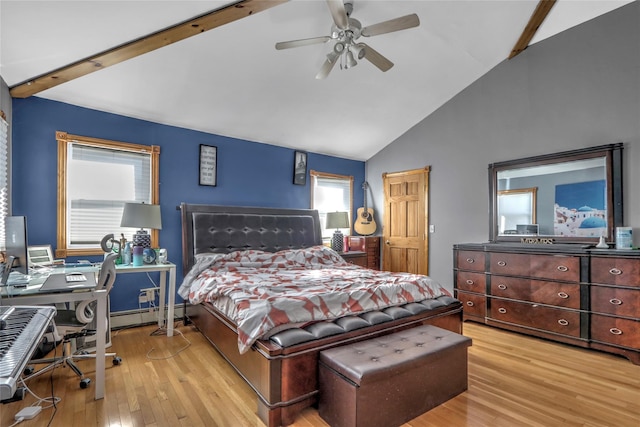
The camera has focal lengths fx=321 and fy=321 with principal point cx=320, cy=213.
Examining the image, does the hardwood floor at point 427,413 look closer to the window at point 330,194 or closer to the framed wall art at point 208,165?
the framed wall art at point 208,165

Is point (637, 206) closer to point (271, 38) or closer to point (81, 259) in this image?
point (271, 38)

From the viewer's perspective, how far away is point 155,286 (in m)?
3.81

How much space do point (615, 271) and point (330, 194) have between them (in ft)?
12.2

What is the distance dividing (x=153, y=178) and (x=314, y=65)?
229 cm

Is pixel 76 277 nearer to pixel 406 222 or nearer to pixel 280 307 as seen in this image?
pixel 280 307

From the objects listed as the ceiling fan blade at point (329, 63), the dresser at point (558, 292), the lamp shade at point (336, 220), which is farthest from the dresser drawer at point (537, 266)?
the ceiling fan blade at point (329, 63)

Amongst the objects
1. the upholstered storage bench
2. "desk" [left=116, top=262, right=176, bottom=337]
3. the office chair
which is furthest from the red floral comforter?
the office chair

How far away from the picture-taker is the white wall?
3182 millimetres

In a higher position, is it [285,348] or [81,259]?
[81,259]

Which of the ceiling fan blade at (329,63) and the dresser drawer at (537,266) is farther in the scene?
the dresser drawer at (537,266)

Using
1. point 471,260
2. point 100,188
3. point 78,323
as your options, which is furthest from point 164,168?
point 471,260

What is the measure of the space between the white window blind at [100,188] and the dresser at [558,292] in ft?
13.0

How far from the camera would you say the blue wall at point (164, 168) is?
3137 millimetres

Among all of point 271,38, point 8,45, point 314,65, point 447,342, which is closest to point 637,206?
point 447,342
